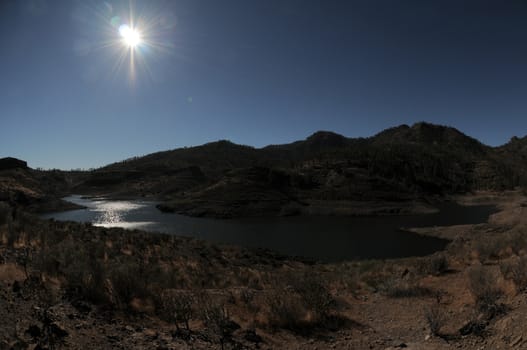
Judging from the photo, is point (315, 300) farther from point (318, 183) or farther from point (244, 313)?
point (318, 183)

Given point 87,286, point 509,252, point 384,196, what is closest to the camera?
point 87,286

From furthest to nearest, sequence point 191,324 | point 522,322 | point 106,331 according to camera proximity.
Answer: point 191,324 → point 106,331 → point 522,322

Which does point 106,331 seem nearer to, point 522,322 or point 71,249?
point 71,249

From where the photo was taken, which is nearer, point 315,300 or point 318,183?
point 315,300

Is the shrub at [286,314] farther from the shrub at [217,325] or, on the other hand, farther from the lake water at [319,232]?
the lake water at [319,232]

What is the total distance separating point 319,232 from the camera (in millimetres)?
47531

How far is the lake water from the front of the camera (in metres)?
33.9

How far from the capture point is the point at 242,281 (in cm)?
1116

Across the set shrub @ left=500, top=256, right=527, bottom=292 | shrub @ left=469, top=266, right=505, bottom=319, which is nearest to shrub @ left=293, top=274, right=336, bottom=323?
shrub @ left=469, top=266, right=505, bottom=319

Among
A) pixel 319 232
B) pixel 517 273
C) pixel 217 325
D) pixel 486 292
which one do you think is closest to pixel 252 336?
pixel 217 325

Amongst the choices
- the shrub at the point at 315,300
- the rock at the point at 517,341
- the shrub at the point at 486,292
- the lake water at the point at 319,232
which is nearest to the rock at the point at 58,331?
the shrub at the point at 315,300

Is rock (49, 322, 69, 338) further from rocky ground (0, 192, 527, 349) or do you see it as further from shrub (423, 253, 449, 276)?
shrub (423, 253, 449, 276)

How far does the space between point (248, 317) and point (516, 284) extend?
590 centimetres

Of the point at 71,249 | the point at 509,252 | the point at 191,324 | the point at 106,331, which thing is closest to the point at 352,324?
the point at 191,324
